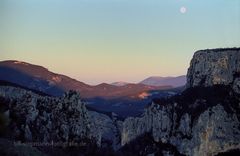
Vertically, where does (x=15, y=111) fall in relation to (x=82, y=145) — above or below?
above

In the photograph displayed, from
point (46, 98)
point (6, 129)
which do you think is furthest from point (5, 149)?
point (46, 98)

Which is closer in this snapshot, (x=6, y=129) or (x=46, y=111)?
(x=6, y=129)

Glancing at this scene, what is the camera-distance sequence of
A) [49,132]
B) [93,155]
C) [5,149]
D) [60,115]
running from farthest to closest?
[60,115], [49,132], [93,155], [5,149]

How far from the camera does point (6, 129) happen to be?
113ft

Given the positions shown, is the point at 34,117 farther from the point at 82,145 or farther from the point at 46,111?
the point at 82,145

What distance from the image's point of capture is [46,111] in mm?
148750

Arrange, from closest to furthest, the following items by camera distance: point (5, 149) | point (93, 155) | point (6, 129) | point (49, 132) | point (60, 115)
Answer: point (6, 129) → point (5, 149) → point (93, 155) → point (49, 132) → point (60, 115)

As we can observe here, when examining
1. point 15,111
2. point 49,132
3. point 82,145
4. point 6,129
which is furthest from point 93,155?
point 6,129

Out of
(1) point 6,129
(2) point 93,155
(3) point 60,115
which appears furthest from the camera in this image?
(3) point 60,115

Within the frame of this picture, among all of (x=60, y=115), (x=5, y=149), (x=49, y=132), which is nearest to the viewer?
(x=5, y=149)

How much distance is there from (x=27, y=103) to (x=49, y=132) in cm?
1214

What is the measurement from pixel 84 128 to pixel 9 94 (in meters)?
23.6

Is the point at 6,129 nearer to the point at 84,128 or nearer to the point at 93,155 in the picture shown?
the point at 93,155

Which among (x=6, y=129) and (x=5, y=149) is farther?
(x=5, y=149)
